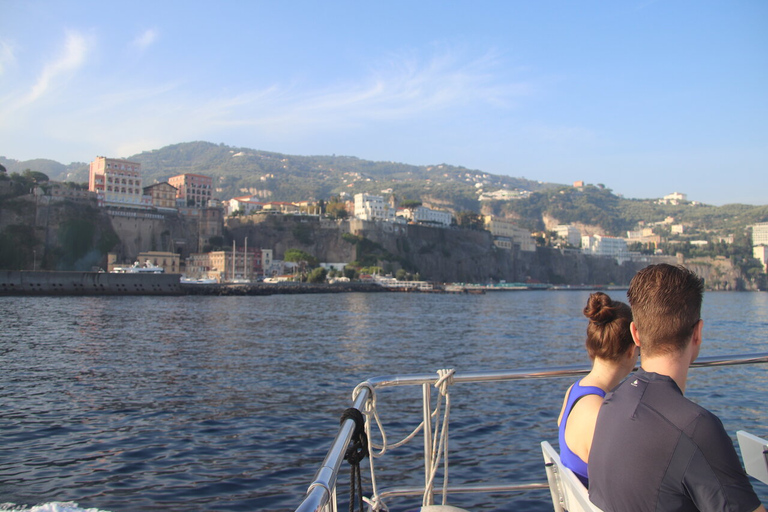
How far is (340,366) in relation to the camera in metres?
14.9

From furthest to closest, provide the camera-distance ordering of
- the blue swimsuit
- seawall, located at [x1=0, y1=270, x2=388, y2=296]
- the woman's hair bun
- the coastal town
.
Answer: the coastal town < seawall, located at [x1=0, y1=270, x2=388, y2=296] < the woman's hair bun < the blue swimsuit

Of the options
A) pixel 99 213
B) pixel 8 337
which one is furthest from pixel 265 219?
pixel 8 337

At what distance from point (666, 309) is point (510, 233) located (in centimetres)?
12313

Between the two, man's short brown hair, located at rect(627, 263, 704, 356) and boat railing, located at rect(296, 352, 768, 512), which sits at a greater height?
man's short brown hair, located at rect(627, 263, 704, 356)

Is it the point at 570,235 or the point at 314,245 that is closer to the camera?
the point at 314,245

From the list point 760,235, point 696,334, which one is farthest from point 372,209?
point 760,235

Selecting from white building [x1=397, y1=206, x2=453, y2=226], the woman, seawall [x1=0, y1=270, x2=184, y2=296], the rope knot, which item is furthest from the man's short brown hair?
white building [x1=397, y1=206, x2=453, y2=226]

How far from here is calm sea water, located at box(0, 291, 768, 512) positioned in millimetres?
6270

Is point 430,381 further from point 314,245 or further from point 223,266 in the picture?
point 314,245

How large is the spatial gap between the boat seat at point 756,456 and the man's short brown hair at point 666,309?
0.78m

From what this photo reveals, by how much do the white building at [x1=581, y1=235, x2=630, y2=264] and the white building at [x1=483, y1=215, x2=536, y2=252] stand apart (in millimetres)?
19839

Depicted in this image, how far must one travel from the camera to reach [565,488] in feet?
7.08

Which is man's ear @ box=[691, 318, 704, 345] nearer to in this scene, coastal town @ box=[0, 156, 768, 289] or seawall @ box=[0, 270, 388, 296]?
seawall @ box=[0, 270, 388, 296]

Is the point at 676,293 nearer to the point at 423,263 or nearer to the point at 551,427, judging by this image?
the point at 551,427
